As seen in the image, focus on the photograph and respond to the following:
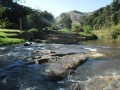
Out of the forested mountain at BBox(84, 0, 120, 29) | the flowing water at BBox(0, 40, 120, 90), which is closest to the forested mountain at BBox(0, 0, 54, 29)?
the forested mountain at BBox(84, 0, 120, 29)

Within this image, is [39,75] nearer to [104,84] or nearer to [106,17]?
[104,84]

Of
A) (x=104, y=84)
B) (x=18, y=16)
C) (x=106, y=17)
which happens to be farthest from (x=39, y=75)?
(x=106, y=17)

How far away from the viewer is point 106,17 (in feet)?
467

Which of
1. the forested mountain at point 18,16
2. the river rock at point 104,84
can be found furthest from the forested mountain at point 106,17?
the river rock at point 104,84

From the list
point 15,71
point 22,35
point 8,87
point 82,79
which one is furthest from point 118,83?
point 22,35

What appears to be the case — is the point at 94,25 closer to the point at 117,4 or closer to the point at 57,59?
the point at 117,4

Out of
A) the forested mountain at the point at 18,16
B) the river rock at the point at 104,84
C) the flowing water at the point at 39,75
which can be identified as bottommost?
the flowing water at the point at 39,75

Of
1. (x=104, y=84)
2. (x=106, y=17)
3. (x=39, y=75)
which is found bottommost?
(x=39, y=75)

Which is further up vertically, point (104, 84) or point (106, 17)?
point (106, 17)

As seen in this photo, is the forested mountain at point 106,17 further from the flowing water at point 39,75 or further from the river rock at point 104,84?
the river rock at point 104,84

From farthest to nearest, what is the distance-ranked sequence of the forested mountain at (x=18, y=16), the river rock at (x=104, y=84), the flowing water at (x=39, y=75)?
the forested mountain at (x=18, y=16)
the flowing water at (x=39, y=75)
the river rock at (x=104, y=84)

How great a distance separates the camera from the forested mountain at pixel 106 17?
5044 inches

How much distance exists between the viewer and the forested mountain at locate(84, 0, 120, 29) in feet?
420

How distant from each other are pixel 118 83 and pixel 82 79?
361cm
